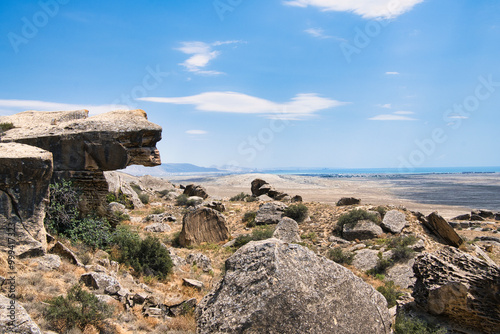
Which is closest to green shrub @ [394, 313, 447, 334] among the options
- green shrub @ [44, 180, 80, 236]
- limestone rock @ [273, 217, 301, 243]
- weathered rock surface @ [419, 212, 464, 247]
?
green shrub @ [44, 180, 80, 236]

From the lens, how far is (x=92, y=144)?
1238 cm

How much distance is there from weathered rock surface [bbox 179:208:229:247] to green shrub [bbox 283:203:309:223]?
20.6 ft

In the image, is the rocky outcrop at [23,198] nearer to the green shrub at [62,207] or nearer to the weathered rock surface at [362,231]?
the green shrub at [62,207]

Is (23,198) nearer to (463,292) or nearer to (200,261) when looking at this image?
(200,261)

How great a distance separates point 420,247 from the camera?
17.6 m

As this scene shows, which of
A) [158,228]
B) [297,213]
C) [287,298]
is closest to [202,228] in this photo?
[158,228]

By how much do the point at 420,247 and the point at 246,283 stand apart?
1358 centimetres

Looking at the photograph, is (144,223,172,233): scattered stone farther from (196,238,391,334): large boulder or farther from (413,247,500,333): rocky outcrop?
(413,247,500,333): rocky outcrop

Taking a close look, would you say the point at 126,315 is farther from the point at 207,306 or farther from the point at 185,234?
the point at 185,234

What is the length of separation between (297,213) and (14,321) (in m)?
19.9

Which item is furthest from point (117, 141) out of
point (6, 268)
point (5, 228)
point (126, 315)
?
point (126, 315)

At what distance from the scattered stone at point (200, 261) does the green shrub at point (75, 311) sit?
6.98 meters

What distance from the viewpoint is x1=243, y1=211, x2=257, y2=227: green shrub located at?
2313 centimetres

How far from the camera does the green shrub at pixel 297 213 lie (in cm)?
2394
